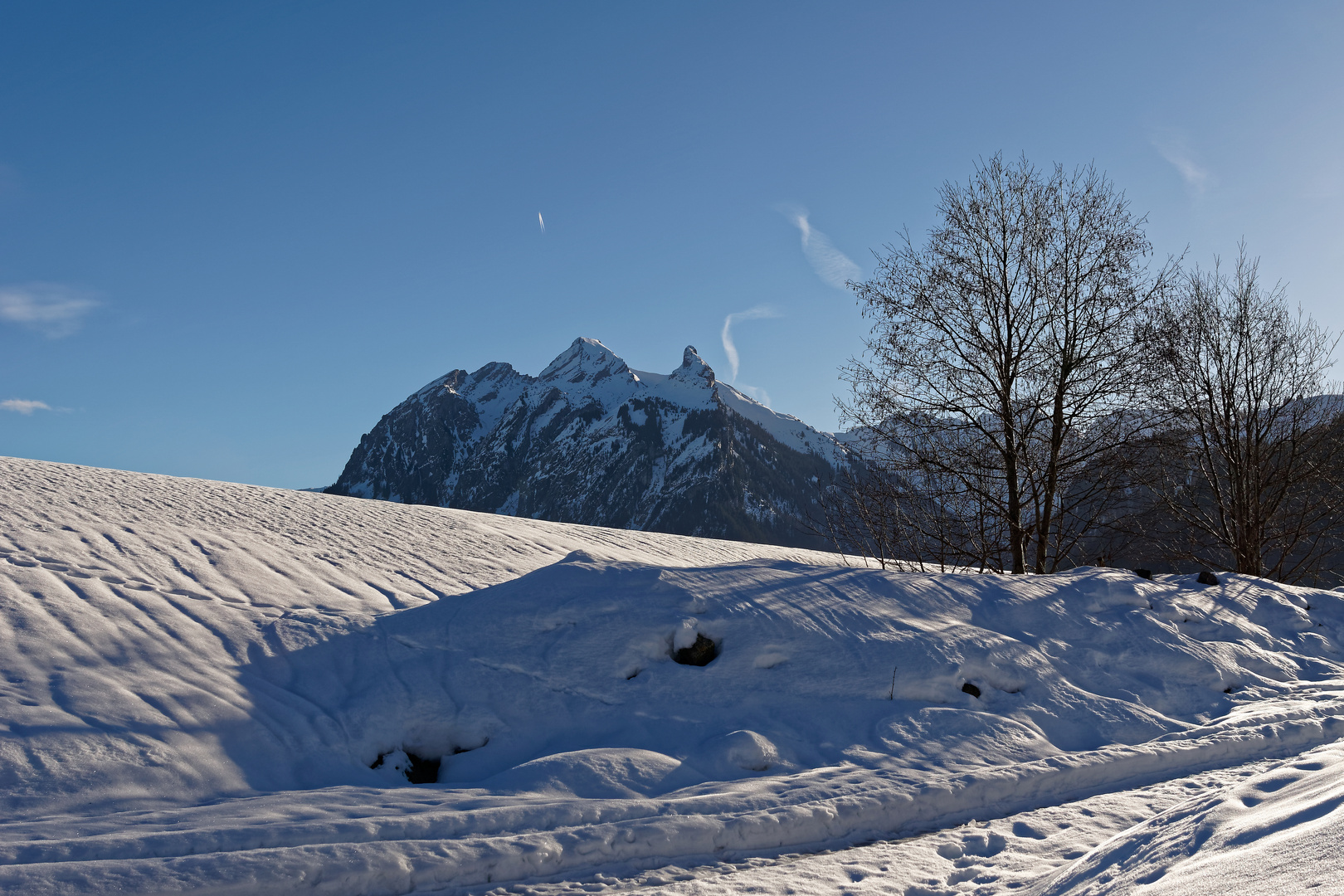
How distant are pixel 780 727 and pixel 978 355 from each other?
875 cm

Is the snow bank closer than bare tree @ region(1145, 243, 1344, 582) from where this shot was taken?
Yes

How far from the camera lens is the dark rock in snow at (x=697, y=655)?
6.89 metres

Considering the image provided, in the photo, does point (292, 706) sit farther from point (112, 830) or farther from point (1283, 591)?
point (1283, 591)

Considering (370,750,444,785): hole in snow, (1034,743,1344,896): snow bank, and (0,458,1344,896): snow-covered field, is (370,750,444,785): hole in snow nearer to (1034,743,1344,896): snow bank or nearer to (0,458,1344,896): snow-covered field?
(0,458,1344,896): snow-covered field

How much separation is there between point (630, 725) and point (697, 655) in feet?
3.87

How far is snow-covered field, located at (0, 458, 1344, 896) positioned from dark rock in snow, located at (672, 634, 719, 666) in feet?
0.29

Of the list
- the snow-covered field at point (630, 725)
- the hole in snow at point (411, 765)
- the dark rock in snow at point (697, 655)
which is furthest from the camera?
the dark rock in snow at point (697, 655)

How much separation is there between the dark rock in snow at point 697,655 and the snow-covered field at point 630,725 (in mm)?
89

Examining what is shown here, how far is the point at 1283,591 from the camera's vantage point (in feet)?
35.0

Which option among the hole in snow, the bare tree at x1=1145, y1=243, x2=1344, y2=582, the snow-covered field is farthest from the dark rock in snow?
the bare tree at x1=1145, y1=243, x2=1344, y2=582

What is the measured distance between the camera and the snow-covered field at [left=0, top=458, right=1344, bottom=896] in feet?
12.8

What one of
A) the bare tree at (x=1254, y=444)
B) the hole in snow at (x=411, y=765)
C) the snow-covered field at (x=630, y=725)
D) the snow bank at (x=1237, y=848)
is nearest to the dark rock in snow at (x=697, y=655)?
the snow-covered field at (x=630, y=725)

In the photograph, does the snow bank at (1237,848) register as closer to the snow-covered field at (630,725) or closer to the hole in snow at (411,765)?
the snow-covered field at (630,725)

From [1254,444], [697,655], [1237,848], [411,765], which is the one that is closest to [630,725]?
[697,655]
